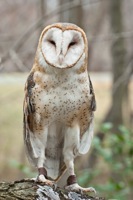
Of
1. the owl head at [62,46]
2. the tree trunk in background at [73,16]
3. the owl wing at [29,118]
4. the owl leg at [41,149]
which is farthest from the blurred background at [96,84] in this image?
the owl head at [62,46]

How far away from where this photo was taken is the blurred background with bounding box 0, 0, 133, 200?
593 cm

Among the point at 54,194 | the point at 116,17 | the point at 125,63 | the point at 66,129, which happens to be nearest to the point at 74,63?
the point at 66,129

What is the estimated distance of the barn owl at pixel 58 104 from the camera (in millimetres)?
3781

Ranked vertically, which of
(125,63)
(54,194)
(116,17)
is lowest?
(54,194)

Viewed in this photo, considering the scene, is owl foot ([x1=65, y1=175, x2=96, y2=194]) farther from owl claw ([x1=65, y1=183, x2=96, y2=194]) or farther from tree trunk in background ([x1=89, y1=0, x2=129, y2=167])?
tree trunk in background ([x1=89, y1=0, x2=129, y2=167])

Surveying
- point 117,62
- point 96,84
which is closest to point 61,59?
point 117,62

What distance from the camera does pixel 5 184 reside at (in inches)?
134

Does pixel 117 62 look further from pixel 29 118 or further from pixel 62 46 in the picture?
pixel 62 46

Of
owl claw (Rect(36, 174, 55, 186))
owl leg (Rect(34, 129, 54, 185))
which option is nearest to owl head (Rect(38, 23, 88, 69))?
owl leg (Rect(34, 129, 54, 185))

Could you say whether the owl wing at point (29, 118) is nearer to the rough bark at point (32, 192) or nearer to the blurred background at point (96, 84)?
the rough bark at point (32, 192)

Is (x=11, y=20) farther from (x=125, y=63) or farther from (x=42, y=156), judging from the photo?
(x=42, y=156)

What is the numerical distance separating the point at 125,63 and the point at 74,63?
4350mm

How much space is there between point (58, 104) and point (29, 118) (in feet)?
1.00

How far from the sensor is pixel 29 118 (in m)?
4.13
